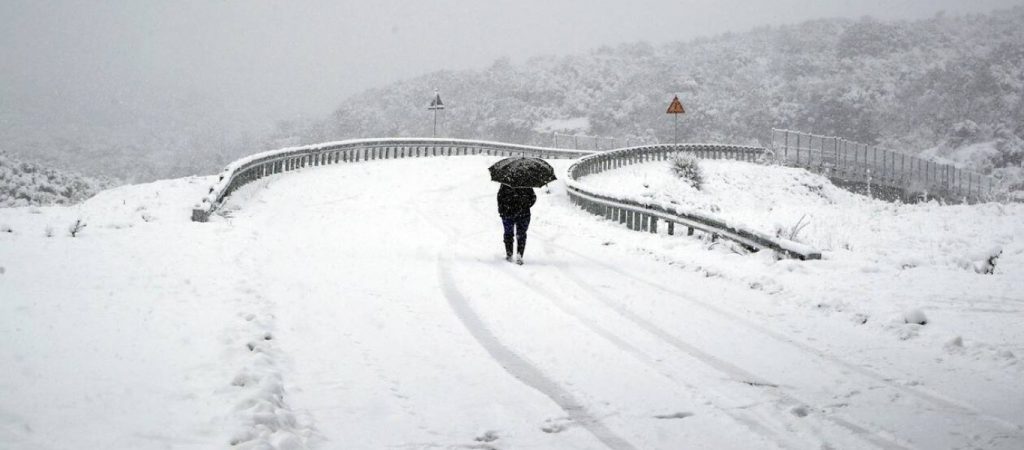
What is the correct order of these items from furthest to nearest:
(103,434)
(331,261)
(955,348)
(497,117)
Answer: (497,117) → (331,261) → (955,348) → (103,434)

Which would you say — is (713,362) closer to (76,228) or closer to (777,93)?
(76,228)

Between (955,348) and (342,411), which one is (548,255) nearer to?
(955,348)

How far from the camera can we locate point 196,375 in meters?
5.59

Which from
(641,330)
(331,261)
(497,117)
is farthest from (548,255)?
(497,117)

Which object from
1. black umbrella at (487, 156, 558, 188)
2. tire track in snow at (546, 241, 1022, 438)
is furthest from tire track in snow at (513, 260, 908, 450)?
black umbrella at (487, 156, 558, 188)

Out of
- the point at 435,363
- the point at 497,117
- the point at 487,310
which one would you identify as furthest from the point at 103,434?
the point at 497,117

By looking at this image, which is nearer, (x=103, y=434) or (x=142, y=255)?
(x=103, y=434)

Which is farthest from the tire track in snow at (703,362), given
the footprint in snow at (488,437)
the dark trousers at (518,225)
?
the dark trousers at (518,225)

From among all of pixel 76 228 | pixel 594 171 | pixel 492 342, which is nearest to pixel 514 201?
pixel 492 342

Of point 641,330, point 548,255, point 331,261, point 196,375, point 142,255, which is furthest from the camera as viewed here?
point 548,255

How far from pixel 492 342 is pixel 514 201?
5.14m

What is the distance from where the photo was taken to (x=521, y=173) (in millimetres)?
11859

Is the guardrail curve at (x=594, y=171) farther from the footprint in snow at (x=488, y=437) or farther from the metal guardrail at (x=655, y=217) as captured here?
the footprint in snow at (x=488, y=437)

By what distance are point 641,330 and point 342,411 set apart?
11.4ft
